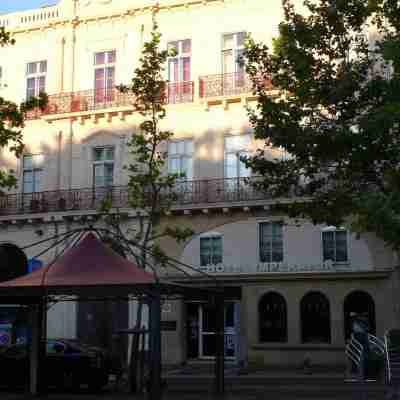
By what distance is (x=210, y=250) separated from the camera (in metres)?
30.1

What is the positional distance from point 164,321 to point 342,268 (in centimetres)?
711

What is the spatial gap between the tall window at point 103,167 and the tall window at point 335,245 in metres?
9.18

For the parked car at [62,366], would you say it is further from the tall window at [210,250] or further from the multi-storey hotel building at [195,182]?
the tall window at [210,250]

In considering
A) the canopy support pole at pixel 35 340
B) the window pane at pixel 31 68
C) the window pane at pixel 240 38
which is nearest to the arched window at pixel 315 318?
the window pane at pixel 240 38

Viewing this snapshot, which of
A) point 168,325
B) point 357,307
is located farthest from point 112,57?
point 357,307

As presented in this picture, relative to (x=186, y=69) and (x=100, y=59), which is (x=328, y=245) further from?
(x=100, y=59)

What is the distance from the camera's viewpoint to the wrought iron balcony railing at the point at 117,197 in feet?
97.4

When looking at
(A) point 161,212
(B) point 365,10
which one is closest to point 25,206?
(A) point 161,212

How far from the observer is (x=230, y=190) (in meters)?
A: 29.9

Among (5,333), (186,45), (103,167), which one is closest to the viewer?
(5,333)

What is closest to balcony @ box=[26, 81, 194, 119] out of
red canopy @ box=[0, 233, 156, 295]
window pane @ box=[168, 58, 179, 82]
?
window pane @ box=[168, 58, 179, 82]

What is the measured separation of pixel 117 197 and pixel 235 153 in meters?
5.04

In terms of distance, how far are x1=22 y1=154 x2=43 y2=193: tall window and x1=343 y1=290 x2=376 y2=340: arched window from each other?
1366 cm

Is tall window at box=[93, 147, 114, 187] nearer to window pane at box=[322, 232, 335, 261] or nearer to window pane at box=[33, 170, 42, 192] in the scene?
window pane at box=[33, 170, 42, 192]
